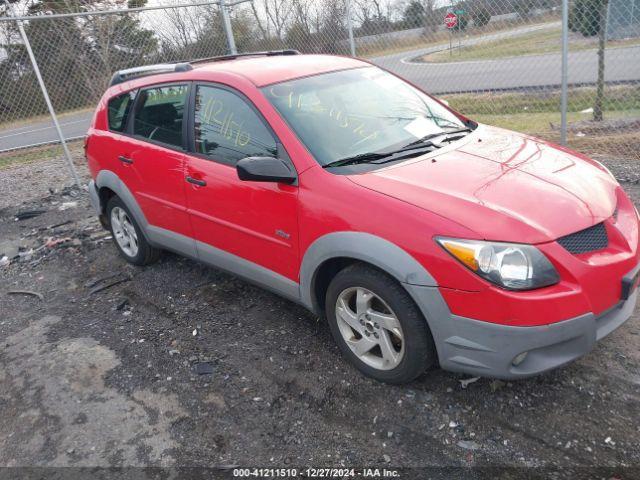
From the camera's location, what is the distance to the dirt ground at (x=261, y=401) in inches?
101

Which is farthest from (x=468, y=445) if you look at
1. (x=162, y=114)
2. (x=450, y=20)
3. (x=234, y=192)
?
(x=450, y=20)

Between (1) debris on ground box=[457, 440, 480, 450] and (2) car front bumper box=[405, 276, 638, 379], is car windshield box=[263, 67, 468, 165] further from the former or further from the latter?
(1) debris on ground box=[457, 440, 480, 450]

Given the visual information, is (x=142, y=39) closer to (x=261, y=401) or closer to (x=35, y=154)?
(x=35, y=154)

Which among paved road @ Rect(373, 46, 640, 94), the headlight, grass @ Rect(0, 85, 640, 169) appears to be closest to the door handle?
the headlight

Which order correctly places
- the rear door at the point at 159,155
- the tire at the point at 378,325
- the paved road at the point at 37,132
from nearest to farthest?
the tire at the point at 378,325, the rear door at the point at 159,155, the paved road at the point at 37,132

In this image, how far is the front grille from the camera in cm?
251

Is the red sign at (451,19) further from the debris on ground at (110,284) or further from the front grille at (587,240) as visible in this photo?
the debris on ground at (110,284)

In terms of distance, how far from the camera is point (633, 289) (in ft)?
8.76

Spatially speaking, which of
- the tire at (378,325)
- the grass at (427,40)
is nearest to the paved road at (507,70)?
the grass at (427,40)

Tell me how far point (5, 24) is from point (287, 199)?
9070mm

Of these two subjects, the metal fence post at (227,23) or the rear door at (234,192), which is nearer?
the rear door at (234,192)

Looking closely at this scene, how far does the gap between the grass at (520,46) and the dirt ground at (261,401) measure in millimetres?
4769

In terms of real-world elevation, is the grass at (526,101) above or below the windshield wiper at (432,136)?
below

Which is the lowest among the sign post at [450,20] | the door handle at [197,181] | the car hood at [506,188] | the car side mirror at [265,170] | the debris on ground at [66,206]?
the debris on ground at [66,206]
